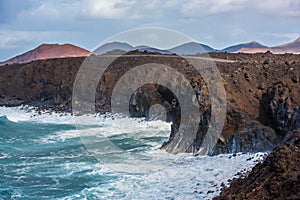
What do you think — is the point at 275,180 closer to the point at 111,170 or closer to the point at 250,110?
the point at 111,170

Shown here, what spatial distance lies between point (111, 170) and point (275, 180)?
22.8ft

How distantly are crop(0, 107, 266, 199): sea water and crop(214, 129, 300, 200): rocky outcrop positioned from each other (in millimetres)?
1207

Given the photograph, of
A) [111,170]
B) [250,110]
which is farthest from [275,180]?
[250,110]

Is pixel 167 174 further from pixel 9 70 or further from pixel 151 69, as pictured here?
pixel 9 70

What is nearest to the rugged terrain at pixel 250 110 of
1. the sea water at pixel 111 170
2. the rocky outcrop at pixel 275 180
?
the rocky outcrop at pixel 275 180

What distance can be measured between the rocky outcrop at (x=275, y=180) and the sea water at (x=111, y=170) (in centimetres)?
121

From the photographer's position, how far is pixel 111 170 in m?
15.0

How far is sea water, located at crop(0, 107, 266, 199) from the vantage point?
1230 centimetres

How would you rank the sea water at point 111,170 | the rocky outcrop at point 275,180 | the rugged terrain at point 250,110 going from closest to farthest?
the rocky outcrop at point 275,180 < the rugged terrain at point 250,110 < the sea water at point 111,170

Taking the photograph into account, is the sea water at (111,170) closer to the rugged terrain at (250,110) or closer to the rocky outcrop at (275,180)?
the rugged terrain at (250,110)

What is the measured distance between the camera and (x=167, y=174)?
544 inches

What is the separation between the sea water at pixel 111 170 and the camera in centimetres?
1230

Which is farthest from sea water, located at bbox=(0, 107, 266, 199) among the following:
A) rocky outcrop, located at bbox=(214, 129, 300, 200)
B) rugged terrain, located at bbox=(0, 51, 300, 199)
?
rocky outcrop, located at bbox=(214, 129, 300, 200)

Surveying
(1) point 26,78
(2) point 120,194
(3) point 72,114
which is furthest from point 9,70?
(2) point 120,194
